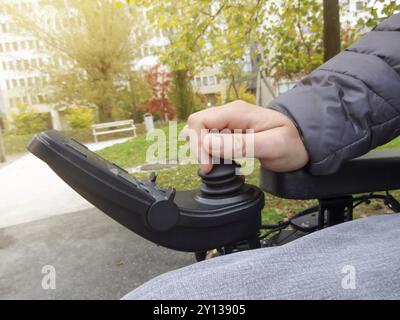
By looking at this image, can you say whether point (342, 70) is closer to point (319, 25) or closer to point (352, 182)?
point (352, 182)

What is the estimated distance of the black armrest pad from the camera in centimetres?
81

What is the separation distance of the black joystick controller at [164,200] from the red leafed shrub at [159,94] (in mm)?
16084

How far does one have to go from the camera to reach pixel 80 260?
2.86 m

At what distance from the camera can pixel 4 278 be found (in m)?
2.71

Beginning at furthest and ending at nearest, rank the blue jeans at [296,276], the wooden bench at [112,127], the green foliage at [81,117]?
1. the green foliage at [81,117]
2. the wooden bench at [112,127]
3. the blue jeans at [296,276]

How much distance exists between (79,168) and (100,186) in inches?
1.9

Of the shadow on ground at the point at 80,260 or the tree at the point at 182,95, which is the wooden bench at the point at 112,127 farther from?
the shadow on ground at the point at 80,260

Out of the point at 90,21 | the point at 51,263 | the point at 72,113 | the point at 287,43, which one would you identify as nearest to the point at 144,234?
the point at 51,263

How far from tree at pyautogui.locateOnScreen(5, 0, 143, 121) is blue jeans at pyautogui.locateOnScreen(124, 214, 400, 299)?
13.3m

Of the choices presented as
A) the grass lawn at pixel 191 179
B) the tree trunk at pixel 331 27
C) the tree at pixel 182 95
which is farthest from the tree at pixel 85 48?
the tree trunk at pixel 331 27

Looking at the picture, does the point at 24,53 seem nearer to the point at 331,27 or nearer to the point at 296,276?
the point at 331,27

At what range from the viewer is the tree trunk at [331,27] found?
4014mm

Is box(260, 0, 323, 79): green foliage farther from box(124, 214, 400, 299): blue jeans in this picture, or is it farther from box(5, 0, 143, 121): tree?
box(5, 0, 143, 121): tree

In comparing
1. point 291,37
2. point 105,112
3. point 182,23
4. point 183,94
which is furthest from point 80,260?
point 105,112
